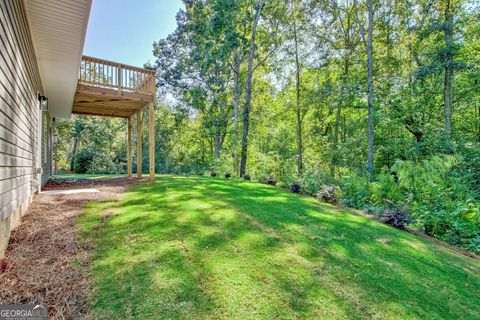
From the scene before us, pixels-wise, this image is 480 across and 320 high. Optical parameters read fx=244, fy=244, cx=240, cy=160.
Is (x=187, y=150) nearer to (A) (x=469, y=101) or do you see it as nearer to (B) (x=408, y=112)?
(B) (x=408, y=112)

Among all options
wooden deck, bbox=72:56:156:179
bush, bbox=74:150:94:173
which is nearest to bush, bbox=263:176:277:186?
wooden deck, bbox=72:56:156:179

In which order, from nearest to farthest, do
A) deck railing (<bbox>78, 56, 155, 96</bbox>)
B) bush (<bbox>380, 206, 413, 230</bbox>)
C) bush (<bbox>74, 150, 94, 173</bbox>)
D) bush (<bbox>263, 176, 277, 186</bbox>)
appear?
bush (<bbox>380, 206, 413, 230</bbox>) < deck railing (<bbox>78, 56, 155, 96</bbox>) < bush (<bbox>263, 176, 277, 186</bbox>) < bush (<bbox>74, 150, 94, 173</bbox>)

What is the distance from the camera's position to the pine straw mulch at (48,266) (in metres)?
1.89

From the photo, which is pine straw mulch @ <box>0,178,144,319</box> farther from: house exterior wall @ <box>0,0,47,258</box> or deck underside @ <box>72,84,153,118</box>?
deck underside @ <box>72,84,153,118</box>

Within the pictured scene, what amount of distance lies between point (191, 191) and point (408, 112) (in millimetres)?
9219

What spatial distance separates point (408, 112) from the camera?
9.80 meters

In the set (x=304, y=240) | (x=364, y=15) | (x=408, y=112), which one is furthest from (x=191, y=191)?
(x=364, y=15)

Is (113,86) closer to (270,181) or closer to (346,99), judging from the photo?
(270,181)

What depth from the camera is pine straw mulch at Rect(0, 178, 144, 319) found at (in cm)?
189

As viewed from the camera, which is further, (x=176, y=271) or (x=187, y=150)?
(x=187, y=150)

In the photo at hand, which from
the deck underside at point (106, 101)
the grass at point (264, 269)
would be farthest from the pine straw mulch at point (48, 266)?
the deck underside at point (106, 101)

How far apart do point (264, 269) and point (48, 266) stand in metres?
2.13

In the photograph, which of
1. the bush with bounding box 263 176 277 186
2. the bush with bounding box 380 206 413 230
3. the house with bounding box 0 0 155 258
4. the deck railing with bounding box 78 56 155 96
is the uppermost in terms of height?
the deck railing with bounding box 78 56 155 96

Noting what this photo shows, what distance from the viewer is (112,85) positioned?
721cm
